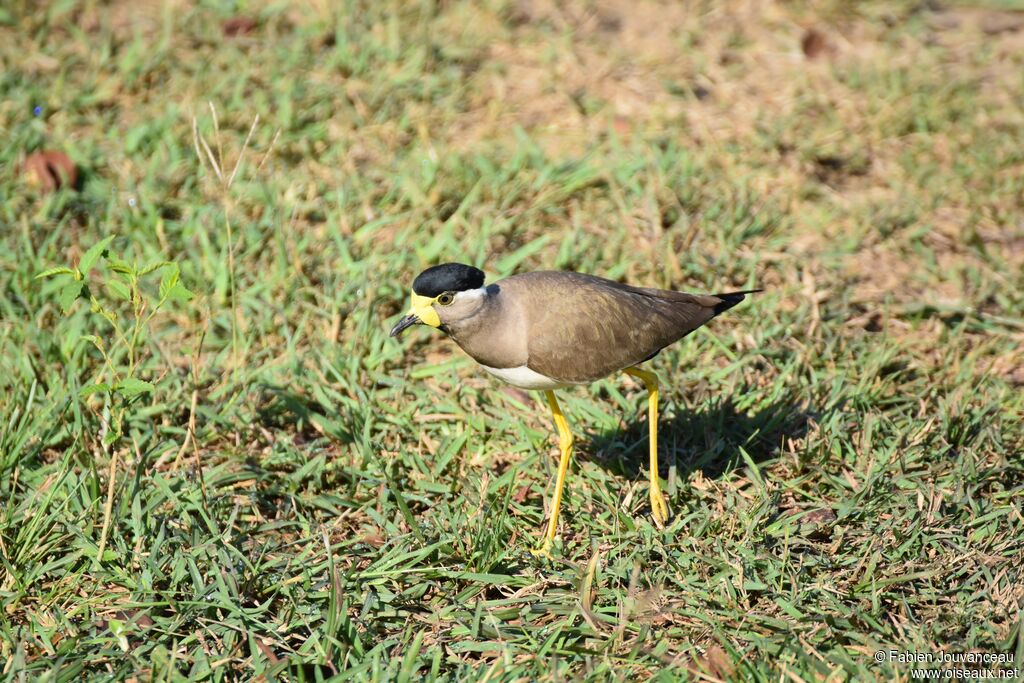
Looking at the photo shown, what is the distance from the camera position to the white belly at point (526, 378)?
4.14 meters

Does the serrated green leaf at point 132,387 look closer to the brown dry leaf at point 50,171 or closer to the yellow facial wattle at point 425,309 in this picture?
the yellow facial wattle at point 425,309

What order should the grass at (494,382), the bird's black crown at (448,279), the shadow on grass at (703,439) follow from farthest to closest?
the shadow on grass at (703,439), the bird's black crown at (448,279), the grass at (494,382)

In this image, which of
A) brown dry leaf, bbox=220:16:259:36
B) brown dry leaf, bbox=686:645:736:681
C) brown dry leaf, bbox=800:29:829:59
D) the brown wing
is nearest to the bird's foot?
the brown wing

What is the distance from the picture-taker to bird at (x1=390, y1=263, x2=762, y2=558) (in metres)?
4.13

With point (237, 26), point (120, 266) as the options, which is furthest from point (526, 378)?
point (237, 26)

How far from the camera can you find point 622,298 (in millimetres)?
4352

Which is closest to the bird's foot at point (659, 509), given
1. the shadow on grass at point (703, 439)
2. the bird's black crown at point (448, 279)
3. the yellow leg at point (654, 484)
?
the yellow leg at point (654, 484)

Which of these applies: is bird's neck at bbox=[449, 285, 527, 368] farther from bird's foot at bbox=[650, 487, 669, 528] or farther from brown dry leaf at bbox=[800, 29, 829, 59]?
brown dry leaf at bbox=[800, 29, 829, 59]

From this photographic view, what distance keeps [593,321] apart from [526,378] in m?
0.36

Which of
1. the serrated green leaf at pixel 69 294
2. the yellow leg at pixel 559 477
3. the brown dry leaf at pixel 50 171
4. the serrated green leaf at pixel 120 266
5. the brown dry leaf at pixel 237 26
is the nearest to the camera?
the serrated green leaf at pixel 69 294

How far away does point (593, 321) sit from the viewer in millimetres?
4223

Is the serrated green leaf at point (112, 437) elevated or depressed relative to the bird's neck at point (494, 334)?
depressed

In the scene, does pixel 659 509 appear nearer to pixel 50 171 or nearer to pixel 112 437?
pixel 112 437

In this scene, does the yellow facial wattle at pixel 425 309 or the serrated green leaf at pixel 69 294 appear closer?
the serrated green leaf at pixel 69 294
